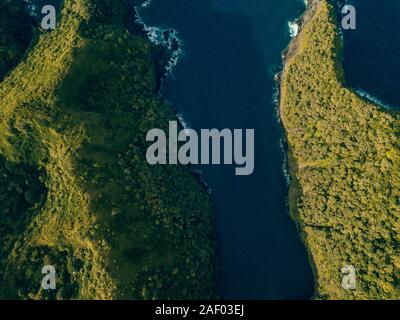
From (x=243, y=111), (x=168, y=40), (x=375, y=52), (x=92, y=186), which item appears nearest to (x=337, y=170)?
(x=243, y=111)

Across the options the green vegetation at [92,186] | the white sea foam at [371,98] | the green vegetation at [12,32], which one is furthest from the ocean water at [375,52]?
the green vegetation at [12,32]

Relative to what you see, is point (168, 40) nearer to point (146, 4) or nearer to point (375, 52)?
point (146, 4)

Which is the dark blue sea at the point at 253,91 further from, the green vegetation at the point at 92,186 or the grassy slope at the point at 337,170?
the green vegetation at the point at 92,186

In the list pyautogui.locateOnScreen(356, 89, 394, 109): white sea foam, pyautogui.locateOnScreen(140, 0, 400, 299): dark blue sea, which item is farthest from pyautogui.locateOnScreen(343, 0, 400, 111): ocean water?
pyautogui.locateOnScreen(140, 0, 400, 299): dark blue sea

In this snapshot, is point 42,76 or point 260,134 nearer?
point 42,76

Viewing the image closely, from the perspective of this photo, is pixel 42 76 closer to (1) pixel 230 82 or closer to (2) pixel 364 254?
(1) pixel 230 82

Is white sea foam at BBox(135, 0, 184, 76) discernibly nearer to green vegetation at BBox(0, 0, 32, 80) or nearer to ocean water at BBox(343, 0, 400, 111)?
green vegetation at BBox(0, 0, 32, 80)
